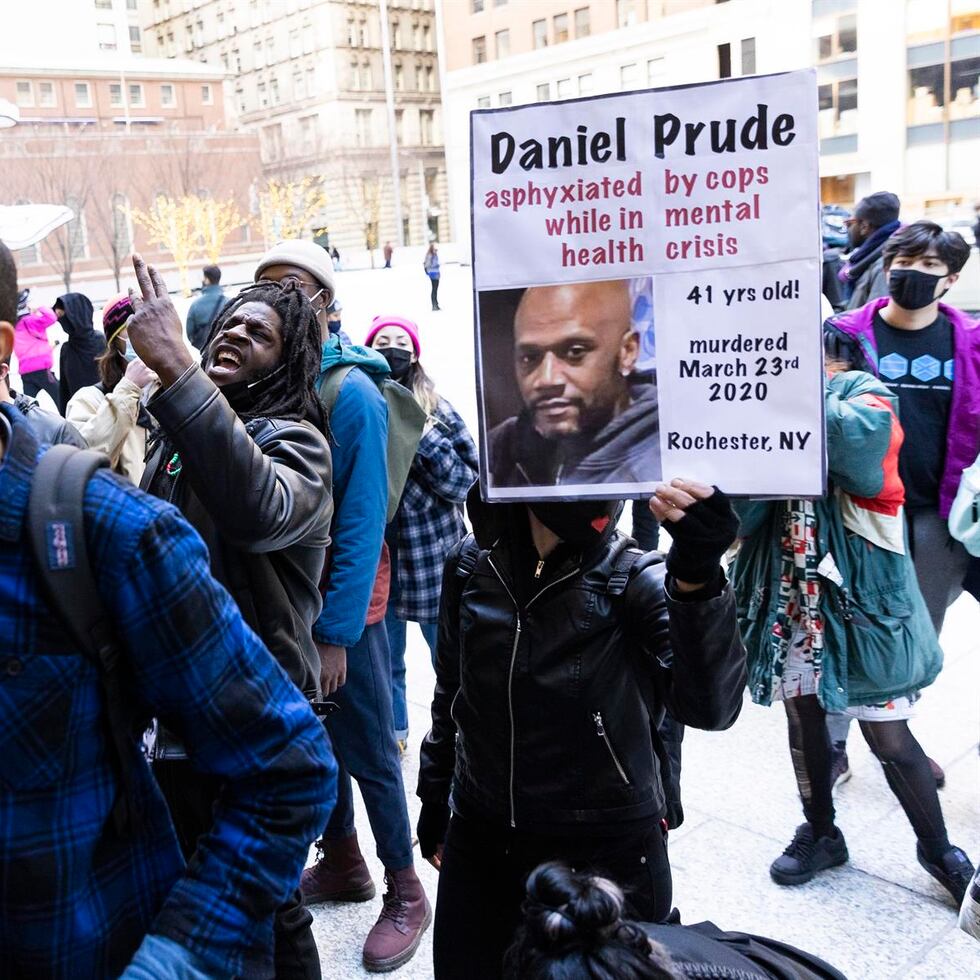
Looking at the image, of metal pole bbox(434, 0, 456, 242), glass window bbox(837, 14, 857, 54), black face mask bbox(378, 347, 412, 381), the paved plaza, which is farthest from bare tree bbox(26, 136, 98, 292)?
the paved plaza

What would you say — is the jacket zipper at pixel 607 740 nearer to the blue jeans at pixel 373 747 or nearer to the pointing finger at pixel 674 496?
the pointing finger at pixel 674 496

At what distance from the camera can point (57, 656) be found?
1.17 meters

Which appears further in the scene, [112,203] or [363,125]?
[363,125]

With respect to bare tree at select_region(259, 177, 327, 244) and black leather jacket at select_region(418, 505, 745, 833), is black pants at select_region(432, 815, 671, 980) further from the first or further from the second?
bare tree at select_region(259, 177, 327, 244)

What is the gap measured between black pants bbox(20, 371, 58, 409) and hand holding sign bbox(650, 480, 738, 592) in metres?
9.43

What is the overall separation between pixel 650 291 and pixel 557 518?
48cm

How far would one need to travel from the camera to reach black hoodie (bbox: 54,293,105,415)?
8.30 m

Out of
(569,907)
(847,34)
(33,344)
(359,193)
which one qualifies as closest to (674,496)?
(569,907)

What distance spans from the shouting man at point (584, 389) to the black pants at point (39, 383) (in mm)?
9188

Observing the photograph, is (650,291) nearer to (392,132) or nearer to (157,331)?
(157,331)

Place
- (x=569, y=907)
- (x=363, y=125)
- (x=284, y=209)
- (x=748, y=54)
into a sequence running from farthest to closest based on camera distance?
(x=363, y=125)
(x=284, y=209)
(x=748, y=54)
(x=569, y=907)

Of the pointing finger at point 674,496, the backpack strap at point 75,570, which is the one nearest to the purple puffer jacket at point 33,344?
the pointing finger at point 674,496

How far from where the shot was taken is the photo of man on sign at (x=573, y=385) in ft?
6.48

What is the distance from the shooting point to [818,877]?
3512 millimetres
